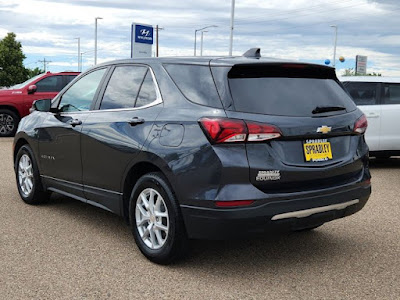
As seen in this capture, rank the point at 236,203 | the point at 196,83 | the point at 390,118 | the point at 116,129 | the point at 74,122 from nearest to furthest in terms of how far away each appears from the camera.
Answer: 1. the point at 236,203
2. the point at 196,83
3. the point at 116,129
4. the point at 74,122
5. the point at 390,118

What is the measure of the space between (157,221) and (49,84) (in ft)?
39.4

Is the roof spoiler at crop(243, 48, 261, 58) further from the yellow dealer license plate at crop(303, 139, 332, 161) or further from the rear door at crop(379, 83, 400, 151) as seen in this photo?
the rear door at crop(379, 83, 400, 151)

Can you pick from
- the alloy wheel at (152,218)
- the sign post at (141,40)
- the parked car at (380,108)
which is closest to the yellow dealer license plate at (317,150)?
the alloy wheel at (152,218)

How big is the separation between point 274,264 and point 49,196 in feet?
10.6

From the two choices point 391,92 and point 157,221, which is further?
point 391,92

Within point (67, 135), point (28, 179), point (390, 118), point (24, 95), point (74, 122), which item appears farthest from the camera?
point (24, 95)

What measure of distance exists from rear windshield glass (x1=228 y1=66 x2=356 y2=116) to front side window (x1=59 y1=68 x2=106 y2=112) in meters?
1.84

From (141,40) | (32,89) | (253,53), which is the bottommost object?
Result: (32,89)

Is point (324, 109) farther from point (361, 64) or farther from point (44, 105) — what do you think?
point (361, 64)

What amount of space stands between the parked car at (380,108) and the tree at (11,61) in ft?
184

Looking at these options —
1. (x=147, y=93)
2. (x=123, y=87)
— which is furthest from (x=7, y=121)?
(x=147, y=93)

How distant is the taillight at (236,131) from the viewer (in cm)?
363

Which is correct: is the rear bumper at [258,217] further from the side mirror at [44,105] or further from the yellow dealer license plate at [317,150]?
the side mirror at [44,105]

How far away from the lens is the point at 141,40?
71.0ft
